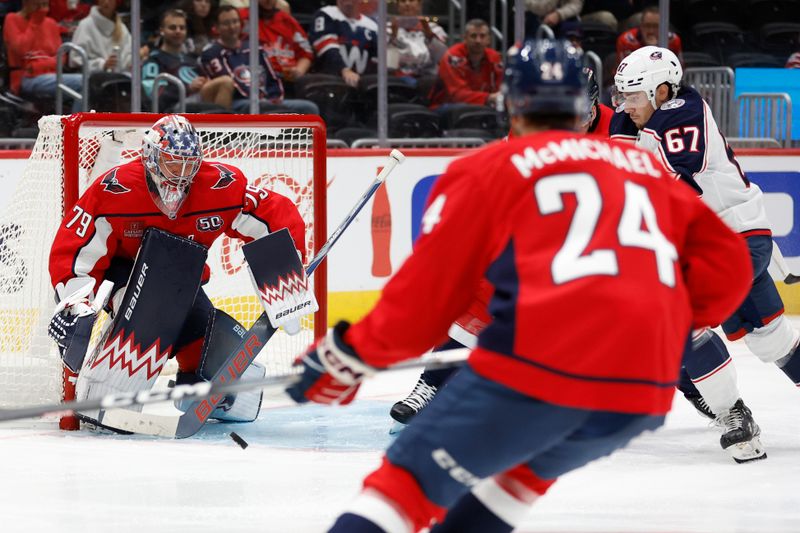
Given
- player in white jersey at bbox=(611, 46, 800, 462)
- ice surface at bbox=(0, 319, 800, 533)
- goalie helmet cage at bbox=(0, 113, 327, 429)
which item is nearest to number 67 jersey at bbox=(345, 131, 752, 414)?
ice surface at bbox=(0, 319, 800, 533)

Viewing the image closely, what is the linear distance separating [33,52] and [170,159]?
2.49 m

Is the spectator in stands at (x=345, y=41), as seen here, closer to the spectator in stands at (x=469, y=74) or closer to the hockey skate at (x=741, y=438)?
the spectator in stands at (x=469, y=74)

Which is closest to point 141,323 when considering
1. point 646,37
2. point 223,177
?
point 223,177

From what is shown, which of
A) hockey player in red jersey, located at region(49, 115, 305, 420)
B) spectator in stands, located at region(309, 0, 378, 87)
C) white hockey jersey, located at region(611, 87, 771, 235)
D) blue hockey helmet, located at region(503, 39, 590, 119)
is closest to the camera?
blue hockey helmet, located at region(503, 39, 590, 119)

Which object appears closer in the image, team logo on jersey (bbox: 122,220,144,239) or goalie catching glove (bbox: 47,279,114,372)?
goalie catching glove (bbox: 47,279,114,372)

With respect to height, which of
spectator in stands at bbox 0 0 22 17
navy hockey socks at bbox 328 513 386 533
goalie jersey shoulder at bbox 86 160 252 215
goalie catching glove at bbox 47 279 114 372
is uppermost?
spectator in stands at bbox 0 0 22 17

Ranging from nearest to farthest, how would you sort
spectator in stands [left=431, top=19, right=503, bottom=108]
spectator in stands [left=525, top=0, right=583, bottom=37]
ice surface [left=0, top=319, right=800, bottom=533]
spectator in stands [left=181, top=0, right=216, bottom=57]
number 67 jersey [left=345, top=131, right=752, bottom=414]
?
1. number 67 jersey [left=345, top=131, right=752, bottom=414]
2. ice surface [left=0, top=319, right=800, bottom=533]
3. spectator in stands [left=181, top=0, right=216, bottom=57]
4. spectator in stands [left=431, top=19, right=503, bottom=108]
5. spectator in stands [left=525, top=0, right=583, bottom=37]

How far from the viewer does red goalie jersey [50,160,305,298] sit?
11.7 ft

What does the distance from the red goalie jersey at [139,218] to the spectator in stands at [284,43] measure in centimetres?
239

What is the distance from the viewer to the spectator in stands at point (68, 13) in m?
Result: 5.77

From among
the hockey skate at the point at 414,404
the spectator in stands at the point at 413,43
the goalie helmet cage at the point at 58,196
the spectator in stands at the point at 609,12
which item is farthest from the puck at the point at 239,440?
the spectator in stands at the point at 609,12

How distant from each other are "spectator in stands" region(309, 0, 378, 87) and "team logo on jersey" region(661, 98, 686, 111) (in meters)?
2.79

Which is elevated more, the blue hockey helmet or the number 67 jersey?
the blue hockey helmet

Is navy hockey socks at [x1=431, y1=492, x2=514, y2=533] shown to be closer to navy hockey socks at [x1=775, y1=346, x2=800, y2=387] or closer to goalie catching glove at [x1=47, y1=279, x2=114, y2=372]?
goalie catching glove at [x1=47, y1=279, x2=114, y2=372]
